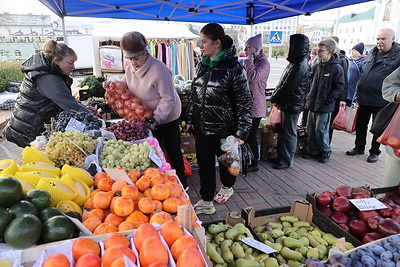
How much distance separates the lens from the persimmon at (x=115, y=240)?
1027 mm

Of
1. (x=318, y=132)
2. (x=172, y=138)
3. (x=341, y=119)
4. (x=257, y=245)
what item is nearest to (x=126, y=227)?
(x=257, y=245)

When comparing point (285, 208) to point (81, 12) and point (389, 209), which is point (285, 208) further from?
point (81, 12)

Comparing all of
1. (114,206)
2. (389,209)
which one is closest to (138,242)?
(114,206)

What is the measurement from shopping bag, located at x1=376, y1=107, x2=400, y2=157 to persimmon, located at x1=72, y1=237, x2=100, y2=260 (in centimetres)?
245

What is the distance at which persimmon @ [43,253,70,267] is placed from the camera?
92 centimetres

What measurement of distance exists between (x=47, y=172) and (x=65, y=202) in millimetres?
371

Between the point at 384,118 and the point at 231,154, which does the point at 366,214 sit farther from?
the point at 231,154

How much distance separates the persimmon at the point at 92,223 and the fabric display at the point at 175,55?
22.5 ft

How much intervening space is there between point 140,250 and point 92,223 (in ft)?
1.31

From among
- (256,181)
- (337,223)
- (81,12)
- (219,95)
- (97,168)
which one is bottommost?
(256,181)

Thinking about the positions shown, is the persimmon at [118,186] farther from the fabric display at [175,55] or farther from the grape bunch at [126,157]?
the fabric display at [175,55]

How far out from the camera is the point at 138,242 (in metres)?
1.04

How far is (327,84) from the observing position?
430 cm

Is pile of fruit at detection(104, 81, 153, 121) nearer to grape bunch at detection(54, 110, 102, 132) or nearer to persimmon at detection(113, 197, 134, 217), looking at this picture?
grape bunch at detection(54, 110, 102, 132)
